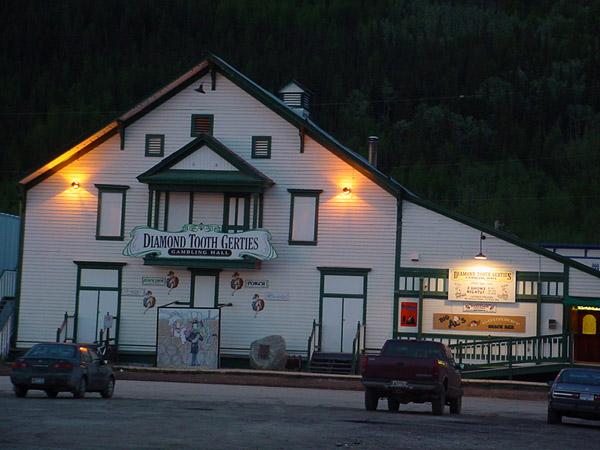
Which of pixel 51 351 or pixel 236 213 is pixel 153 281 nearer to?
pixel 236 213

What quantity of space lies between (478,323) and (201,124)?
12.9 metres

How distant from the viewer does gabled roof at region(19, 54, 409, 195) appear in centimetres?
4694

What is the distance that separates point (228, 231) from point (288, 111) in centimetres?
505

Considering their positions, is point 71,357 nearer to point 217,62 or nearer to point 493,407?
point 493,407

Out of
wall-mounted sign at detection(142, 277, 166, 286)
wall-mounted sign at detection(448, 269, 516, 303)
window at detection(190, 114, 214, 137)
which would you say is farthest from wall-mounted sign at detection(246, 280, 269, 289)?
wall-mounted sign at detection(448, 269, 516, 303)

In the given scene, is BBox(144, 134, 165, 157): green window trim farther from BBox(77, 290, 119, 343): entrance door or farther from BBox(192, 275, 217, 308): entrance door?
BBox(77, 290, 119, 343): entrance door

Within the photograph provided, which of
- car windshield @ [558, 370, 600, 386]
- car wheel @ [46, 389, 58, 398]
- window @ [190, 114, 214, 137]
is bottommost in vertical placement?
car wheel @ [46, 389, 58, 398]

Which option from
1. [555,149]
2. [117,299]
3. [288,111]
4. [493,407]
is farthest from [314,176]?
[555,149]

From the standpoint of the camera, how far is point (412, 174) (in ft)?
553

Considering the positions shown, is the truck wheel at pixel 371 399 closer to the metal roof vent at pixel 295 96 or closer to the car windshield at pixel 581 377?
the car windshield at pixel 581 377

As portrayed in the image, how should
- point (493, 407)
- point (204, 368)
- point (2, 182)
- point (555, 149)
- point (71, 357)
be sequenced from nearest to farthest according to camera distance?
point (71, 357) < point (493, 407) < point (204, 368) < point (2, 182) < point (555, 149)

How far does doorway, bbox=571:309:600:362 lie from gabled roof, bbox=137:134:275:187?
13.0 m

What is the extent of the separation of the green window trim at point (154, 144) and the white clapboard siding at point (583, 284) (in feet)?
52.8

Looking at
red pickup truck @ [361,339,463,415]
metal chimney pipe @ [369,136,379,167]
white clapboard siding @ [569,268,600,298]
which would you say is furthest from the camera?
metal chimney pipe @ [369,136,379,167]
